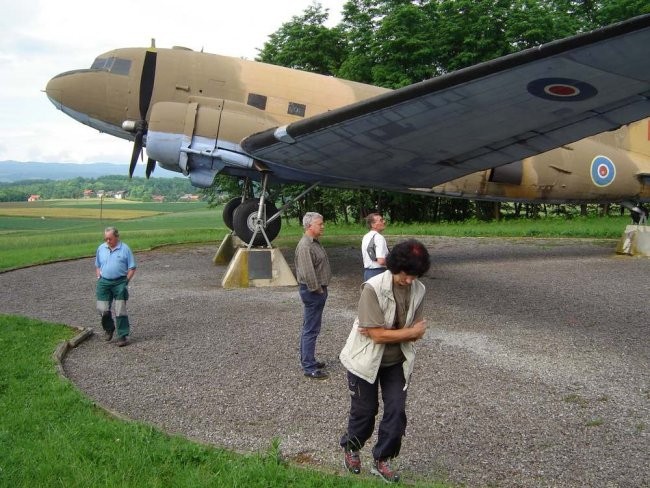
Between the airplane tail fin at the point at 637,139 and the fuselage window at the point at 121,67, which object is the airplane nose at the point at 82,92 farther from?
the airplane tail fin at the point at 637,139

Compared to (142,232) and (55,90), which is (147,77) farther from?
(142,232)

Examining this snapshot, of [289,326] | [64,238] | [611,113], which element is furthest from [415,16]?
[289,326]

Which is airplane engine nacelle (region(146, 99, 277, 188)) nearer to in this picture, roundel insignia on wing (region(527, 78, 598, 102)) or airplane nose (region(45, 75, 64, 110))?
airplane nose (region(45, 75, 64, 110))

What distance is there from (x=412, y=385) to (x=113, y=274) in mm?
4217

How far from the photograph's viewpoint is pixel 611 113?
307 inches

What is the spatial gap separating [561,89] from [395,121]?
244 centimetres

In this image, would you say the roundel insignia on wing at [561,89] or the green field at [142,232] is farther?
the green field at [142,232]

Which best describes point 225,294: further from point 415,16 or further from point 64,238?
point 415,16

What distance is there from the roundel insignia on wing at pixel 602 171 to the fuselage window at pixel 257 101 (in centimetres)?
860

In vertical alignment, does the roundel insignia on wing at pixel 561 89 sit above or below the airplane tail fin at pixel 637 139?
below

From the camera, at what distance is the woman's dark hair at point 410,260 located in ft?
10.9

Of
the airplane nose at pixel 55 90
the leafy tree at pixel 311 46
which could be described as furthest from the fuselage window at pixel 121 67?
the leafy tree at pixel 311 46

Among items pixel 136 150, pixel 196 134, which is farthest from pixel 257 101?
pixel 136 150

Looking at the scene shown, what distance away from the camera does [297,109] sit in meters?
12.2
